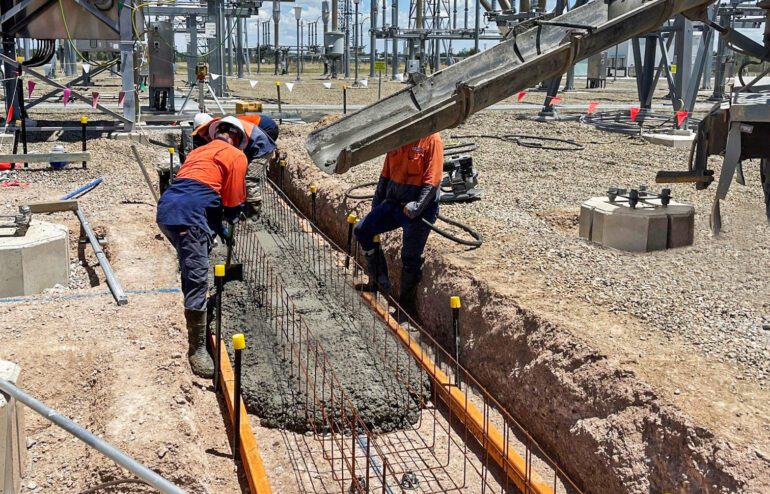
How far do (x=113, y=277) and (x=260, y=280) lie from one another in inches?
61.2

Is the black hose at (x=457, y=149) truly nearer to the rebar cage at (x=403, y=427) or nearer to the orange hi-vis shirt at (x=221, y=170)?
the rebar cage at (x=403, y=427)

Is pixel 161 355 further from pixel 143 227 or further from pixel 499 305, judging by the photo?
pixel 143 227

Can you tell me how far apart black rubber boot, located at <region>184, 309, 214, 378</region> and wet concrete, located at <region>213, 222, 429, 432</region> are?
26 centimetres

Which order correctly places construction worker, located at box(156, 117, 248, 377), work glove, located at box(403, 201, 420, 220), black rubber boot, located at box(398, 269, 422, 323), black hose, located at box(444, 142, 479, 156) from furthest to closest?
black hose, located at box(444, 142, 479, 156) < black rubber boot, located at box(398, 269, 422, 323) < work glove, located at box(403, 201, 420, 220) < construction worker, located at box(156, 117, 248, 377)

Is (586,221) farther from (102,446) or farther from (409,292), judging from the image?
(102,446)

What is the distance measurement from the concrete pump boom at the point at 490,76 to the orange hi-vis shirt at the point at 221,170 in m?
0.71

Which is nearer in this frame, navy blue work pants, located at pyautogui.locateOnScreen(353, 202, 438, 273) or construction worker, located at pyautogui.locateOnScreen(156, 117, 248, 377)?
construction worker, located at pyautogui.locateOnScreen(156, 117, 248, 377)

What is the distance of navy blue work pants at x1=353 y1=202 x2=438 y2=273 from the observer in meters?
6.41

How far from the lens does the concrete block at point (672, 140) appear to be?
47.7 feet

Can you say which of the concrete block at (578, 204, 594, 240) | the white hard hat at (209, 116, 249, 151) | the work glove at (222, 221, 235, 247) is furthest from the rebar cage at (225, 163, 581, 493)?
the concrete block at (578, 204, 594, 240)

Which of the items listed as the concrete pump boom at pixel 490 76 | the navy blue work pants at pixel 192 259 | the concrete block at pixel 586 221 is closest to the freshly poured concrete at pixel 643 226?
the concrete block at pixel 586 221

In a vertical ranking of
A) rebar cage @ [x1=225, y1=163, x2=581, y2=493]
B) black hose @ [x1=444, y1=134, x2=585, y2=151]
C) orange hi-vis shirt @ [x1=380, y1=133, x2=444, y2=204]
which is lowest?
rebar cage @ [x1=225, y1=163, x2=581, y2=493]

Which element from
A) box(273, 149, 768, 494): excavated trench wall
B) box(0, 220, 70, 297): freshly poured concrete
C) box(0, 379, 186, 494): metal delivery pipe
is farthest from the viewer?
box(0, 220, 70, 297): freshly poured concrete

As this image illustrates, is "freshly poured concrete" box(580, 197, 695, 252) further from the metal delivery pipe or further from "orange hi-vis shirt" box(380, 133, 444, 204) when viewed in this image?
the metal delivery pipe
